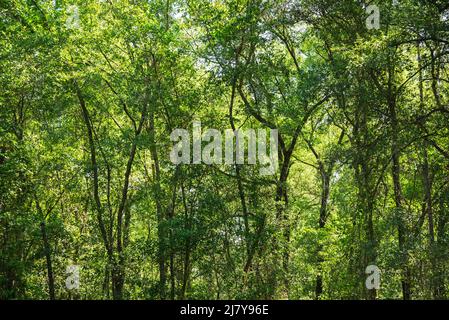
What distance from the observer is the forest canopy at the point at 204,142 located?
1326 cm

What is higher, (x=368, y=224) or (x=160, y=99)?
(x=160, y=99)

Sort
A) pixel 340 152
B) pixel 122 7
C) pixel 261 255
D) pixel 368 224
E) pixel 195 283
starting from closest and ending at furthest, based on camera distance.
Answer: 1. pixel 340 152
2. pixel 368 224
3. pixel 261 255
4. pixel 122 7
5. pixel 195 283

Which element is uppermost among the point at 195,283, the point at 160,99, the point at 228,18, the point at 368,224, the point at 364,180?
the point at 228,18

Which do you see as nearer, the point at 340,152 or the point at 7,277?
the point at 340,152

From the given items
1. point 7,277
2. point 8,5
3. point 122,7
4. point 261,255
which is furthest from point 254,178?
point 8,5

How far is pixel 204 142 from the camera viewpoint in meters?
15.2

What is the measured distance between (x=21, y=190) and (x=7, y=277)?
103 inches

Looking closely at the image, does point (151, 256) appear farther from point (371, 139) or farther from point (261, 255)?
point (371, 139)

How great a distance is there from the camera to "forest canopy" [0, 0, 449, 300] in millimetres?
13258

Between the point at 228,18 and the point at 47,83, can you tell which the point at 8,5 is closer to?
the point at 47,83

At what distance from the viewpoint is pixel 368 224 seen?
13.0m

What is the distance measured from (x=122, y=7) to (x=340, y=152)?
8318 millimetres

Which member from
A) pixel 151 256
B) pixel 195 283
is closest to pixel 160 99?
pixel 151 256

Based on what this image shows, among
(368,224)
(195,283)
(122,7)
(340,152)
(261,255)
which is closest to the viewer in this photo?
(340,152)
